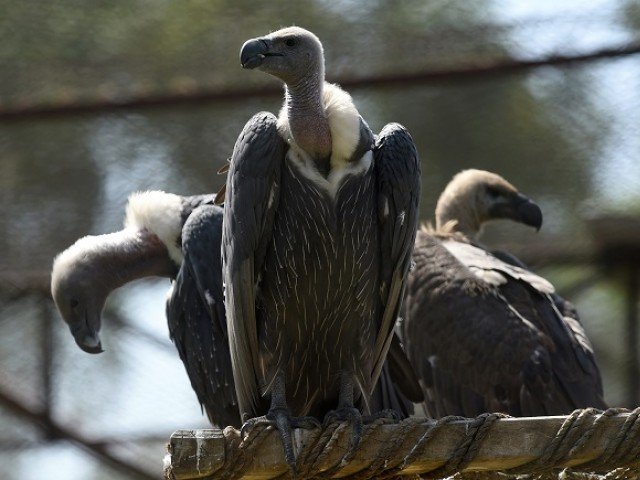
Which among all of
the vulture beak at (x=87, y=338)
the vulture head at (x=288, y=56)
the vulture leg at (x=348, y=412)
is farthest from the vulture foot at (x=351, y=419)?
the vulture beak at (x=87, y=338)

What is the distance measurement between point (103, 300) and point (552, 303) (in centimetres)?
227

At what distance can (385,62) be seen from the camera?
921 cm

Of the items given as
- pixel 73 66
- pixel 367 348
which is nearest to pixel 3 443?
pixel 73 66

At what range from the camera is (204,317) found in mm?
5844

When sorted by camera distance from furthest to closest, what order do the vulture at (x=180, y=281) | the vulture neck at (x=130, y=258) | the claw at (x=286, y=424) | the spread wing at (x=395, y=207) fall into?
the vulture neck at (x=130, y=258), the vulture at (x=180, y=281), the spread wing at (x=395, y=207), the claw at (x=286, y=424)

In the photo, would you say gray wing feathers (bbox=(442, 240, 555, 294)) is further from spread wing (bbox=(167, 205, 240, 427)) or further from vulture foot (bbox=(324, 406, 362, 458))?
vulture foot (bbox=(324, 406, 362, 458))

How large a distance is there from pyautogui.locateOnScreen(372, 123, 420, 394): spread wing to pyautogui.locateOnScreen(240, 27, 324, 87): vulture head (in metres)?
0.35

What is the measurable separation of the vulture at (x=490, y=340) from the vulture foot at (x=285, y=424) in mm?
2488

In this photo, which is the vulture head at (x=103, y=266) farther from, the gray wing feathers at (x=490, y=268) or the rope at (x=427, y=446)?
the rope at (x=427, y=446)

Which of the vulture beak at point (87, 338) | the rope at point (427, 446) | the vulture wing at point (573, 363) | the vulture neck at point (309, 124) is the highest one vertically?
the vulture neck at point (309, 124)

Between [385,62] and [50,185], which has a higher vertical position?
[385,62]

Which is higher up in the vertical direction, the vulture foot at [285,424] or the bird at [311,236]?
the bird at [311,236]

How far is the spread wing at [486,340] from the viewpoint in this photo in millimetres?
6953

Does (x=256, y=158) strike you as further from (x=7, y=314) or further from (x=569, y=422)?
(x=7, y=314)
